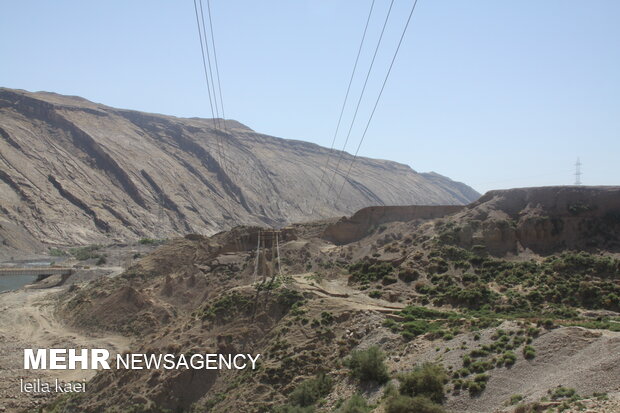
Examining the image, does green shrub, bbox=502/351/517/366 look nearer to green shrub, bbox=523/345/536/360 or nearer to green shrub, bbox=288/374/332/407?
green shrub, bbox=523/345/536/360

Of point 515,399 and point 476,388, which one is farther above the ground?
point 515,399

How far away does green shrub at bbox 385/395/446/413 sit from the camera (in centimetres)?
1723

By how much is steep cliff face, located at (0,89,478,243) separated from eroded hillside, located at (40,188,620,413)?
5080 centimetres

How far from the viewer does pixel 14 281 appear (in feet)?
230

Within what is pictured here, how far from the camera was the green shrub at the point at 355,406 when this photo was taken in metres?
19.2

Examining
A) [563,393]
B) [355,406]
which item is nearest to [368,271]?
[355,406]

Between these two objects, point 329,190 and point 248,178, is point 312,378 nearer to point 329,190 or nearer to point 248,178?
point 248,178

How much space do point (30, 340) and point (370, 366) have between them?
31.4 m

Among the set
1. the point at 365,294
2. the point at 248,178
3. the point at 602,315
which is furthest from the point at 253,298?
the point at 248,178

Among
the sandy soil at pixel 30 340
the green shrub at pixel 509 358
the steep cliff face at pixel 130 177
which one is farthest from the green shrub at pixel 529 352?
the steep cliff face at pixel 130 177

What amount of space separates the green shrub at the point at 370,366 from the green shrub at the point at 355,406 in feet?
3.90

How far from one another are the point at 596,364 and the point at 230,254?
37.4 m

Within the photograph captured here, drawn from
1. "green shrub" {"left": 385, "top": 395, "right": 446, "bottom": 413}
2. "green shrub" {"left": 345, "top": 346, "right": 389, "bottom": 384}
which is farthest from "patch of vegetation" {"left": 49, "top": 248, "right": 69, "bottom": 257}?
"green shrub" {"left": 385, "top": 395, "right": 446, "bottom": 413}

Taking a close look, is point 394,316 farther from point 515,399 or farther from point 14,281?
point 14,281
